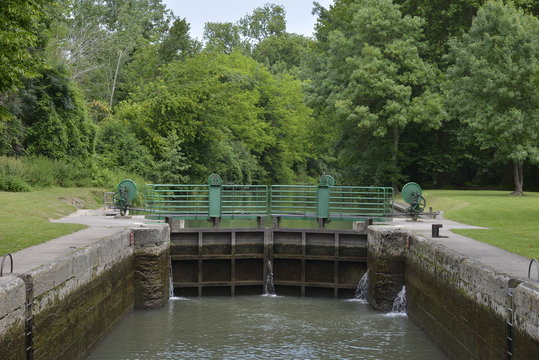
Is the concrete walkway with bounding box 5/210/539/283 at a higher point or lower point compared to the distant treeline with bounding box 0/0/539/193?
lower

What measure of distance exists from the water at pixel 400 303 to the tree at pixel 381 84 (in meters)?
20.7

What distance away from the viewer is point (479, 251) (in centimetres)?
1449

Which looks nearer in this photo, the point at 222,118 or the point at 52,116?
the point at 52,116

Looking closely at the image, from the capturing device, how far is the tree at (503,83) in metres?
32.7

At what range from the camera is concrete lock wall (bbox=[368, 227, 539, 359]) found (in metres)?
9.20

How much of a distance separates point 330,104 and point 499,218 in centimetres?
1837

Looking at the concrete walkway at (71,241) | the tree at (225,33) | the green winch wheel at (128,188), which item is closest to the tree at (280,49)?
the tree at (225,33)

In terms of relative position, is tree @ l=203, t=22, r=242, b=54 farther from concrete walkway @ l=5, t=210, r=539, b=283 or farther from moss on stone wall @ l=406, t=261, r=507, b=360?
moss on stone wall @ l=406, t=261, r=507, b=360

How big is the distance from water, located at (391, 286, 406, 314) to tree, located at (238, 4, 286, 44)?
86.3 metres

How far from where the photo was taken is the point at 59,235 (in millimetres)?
16141

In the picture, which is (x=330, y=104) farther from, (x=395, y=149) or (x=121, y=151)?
(x=121, y=151)

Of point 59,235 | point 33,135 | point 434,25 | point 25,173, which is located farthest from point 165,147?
point 59,235

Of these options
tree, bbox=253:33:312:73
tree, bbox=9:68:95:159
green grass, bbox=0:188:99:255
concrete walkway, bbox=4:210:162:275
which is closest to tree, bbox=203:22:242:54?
tree, bbox=253:33:312:73

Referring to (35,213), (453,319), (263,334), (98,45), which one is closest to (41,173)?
(35,213)
